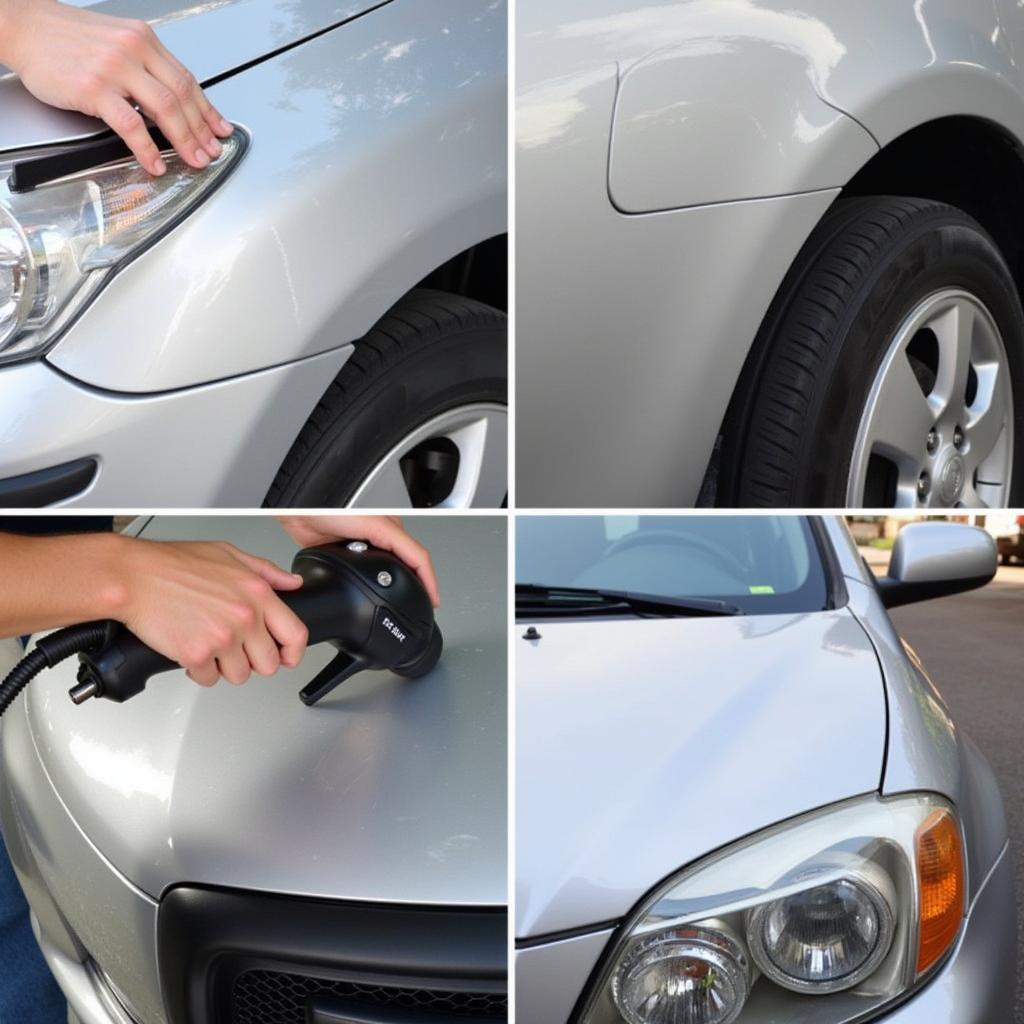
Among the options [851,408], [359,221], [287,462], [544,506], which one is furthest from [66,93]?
[851,408]

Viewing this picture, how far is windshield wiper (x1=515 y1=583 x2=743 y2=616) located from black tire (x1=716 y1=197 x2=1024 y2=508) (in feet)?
0.40

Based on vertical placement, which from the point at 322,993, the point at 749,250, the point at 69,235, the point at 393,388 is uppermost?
the point at 69,235

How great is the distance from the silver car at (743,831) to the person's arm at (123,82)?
23.3 inches

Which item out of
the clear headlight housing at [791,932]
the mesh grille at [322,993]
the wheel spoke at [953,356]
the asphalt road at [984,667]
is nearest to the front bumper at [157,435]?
the mesh grille at [322,993]

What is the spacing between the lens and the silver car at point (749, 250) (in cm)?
107

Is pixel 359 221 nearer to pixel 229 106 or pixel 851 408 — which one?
pixel 229 106

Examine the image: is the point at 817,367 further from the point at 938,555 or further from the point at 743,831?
the point at 743,831

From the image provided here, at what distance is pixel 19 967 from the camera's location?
1.21 metres

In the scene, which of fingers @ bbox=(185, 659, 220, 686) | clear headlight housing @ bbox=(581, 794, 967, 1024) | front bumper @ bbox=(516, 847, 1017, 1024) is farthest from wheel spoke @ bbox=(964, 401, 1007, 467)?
fingers @ bbox=(185, 659, 220, 686)

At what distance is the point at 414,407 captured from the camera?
1.18m

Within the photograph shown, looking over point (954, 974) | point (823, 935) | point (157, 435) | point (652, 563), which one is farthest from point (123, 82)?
point (954, 974)

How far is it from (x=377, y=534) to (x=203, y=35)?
20.5 inches

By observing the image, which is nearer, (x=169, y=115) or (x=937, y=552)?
(x=169, y=115)

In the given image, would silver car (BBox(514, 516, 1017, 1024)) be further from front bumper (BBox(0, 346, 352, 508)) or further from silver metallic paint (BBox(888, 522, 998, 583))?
front bumper (BBox(0, 346, 352, 508))
